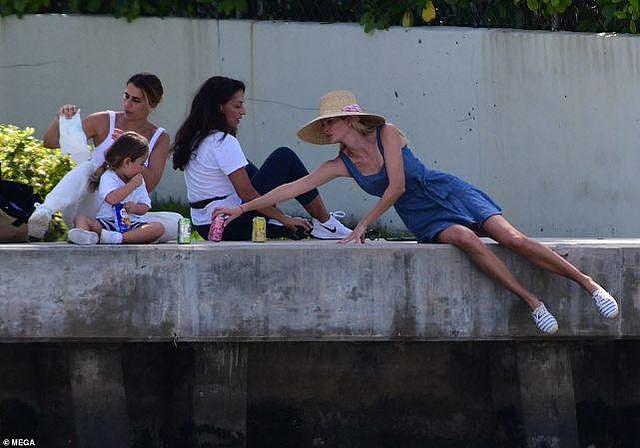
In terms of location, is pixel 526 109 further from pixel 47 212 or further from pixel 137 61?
pixel 47 212

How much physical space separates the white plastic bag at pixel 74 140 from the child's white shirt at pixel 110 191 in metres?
0.42

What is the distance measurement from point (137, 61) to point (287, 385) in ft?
11.6

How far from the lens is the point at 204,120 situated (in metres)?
8.13

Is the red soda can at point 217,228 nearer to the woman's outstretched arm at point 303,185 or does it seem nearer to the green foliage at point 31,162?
the woman's outstretched arm at point 303,185

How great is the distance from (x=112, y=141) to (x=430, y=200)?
1911 millimetres

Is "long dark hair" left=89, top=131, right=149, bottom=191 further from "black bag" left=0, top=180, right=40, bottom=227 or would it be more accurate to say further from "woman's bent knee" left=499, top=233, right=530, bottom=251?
"woman's bent knee" left=499, top=233, right=530, bottom=251

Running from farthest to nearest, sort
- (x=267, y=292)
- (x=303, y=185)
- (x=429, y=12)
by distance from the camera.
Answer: (x=429, y=12) → (x=303, y=185) → (x=267, y=292)

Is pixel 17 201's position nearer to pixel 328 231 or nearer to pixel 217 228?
pixel 217 228

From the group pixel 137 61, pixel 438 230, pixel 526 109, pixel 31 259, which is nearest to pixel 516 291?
pixel 438 230

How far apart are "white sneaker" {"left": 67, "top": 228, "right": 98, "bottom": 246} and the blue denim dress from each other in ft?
4.45

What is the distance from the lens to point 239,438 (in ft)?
23.4

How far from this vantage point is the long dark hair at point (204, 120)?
26.6 feet
